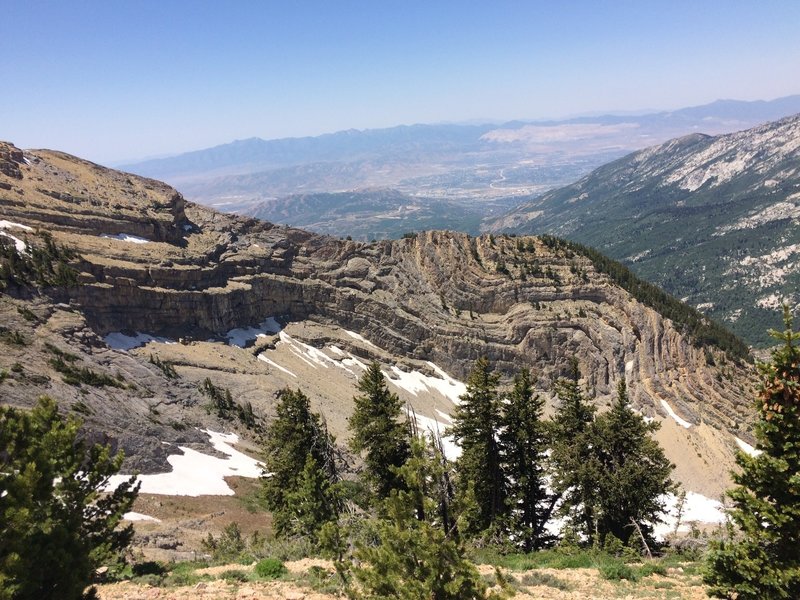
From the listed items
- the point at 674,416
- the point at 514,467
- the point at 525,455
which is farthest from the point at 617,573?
the point at 674,416

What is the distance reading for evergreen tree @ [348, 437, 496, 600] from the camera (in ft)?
32.6

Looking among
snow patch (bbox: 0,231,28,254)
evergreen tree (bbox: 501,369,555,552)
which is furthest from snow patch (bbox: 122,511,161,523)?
snow patch (bbox: 0,231,28,254)

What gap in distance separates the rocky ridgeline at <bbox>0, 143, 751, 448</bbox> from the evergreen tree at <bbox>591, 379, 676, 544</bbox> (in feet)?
200

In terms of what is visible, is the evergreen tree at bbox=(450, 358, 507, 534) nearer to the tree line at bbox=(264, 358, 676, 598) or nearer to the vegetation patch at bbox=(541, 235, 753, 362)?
the tree line at bbox=(264, 358, 676, 598)

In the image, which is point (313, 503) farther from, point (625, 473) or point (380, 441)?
point (625, 473)

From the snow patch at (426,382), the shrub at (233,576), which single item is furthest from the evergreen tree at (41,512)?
the snow patch at (426,382)

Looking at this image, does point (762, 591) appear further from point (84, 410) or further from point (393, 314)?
point (393, 314)

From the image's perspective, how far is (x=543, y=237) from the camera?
373 feet

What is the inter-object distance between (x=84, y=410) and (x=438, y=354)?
6957 cm

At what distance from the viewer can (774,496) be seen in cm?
1224

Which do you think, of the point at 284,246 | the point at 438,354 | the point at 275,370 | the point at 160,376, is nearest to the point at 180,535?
the point at 160,376

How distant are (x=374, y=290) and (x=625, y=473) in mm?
85453

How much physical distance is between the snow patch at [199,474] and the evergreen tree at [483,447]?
621 inches

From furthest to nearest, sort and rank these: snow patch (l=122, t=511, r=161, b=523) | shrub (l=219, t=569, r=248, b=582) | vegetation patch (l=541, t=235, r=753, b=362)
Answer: vegetation patch (l=541, t=235, r=753, b=362)
snow patch (l=122, t=511, r=161, b=523)
shrub (l=219, t=569, r=248, b=582)
